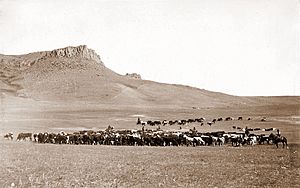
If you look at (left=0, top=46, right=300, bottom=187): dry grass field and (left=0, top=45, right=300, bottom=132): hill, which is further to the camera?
(left=0, top=45, right=300, bottom=132): hill

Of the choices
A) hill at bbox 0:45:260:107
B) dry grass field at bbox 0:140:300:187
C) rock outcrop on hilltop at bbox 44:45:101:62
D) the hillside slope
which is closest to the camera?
dry grass field at bbox 0:140:300:187

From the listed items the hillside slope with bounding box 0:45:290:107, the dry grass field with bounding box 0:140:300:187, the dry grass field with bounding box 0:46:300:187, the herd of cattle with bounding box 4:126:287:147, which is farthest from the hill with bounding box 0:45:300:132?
the dry grass field with bounding box 0:140:300:187

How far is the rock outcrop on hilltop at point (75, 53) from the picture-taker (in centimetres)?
12694

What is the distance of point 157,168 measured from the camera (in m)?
14.8

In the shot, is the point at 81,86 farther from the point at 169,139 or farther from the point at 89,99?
the point at 169,139

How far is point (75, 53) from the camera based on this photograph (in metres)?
130

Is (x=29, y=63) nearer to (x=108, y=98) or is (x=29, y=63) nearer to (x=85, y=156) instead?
(x=108, y=98)

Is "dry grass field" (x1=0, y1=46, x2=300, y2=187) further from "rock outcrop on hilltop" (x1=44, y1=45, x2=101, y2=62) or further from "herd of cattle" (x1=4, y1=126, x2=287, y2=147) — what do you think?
"herd of cattle" (x1=4, y1=126, x2=287, y2=147)

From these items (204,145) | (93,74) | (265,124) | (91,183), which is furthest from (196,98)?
(91,183)

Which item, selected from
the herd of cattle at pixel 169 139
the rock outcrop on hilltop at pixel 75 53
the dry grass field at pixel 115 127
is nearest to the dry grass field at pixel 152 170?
the dry grass field at pixel 115 127

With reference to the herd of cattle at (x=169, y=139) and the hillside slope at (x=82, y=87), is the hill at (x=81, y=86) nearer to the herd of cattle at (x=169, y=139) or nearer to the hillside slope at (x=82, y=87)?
the hillside slope at (x=82, y=87)

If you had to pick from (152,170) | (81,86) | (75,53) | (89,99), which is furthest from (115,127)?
(75,53)

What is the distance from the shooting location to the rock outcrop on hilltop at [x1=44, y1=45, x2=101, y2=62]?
126938 millimetres

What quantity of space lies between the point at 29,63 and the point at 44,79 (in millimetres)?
27129
